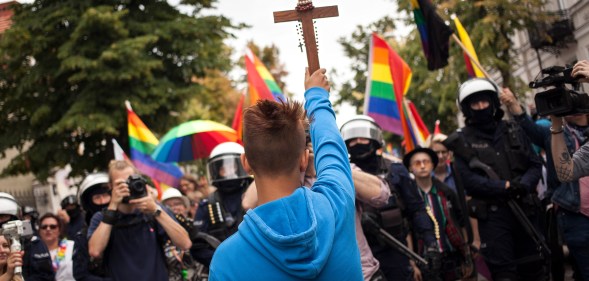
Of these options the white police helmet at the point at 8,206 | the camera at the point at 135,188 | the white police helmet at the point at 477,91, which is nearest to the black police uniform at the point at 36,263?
the white police helmet at the point at 8,206

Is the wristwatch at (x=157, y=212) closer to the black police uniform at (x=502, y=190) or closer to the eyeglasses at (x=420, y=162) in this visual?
the black police uniform at (x=502, y=190)

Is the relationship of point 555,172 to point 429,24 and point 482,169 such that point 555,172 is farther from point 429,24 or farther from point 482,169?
point 429,24

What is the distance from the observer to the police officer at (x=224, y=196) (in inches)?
275

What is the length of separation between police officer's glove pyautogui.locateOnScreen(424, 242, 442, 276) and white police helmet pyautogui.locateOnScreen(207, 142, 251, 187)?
202 centimetres

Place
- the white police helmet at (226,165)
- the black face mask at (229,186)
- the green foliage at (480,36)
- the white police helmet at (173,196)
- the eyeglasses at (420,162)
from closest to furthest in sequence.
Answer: the black face mask at (229,186)
the white police helmet at (226,165)
the eyeglasses at (420,162)
the white police helmet at (173,196)
the green foliage at (480,36)

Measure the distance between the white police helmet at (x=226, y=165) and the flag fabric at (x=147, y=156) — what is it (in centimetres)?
530

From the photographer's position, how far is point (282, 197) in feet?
8.93

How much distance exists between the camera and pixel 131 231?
598cm

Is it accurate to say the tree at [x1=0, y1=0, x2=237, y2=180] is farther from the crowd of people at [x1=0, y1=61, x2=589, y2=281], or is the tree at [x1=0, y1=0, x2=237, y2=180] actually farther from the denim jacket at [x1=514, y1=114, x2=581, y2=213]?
the denim jacket at [x1=514, y1=114, x2=581, y2=213]

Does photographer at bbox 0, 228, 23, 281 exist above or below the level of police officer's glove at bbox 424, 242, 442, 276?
above

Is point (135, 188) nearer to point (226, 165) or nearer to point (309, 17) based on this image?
point (226, 165)

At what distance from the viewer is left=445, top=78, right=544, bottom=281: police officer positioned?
648 centimetres

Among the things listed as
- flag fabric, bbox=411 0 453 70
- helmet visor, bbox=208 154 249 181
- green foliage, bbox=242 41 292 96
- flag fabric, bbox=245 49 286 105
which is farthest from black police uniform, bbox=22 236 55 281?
green foliage, bbox=242 41 292 96

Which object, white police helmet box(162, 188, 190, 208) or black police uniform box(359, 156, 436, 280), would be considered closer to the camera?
black police uniform box(359, 156, 436, 280)
